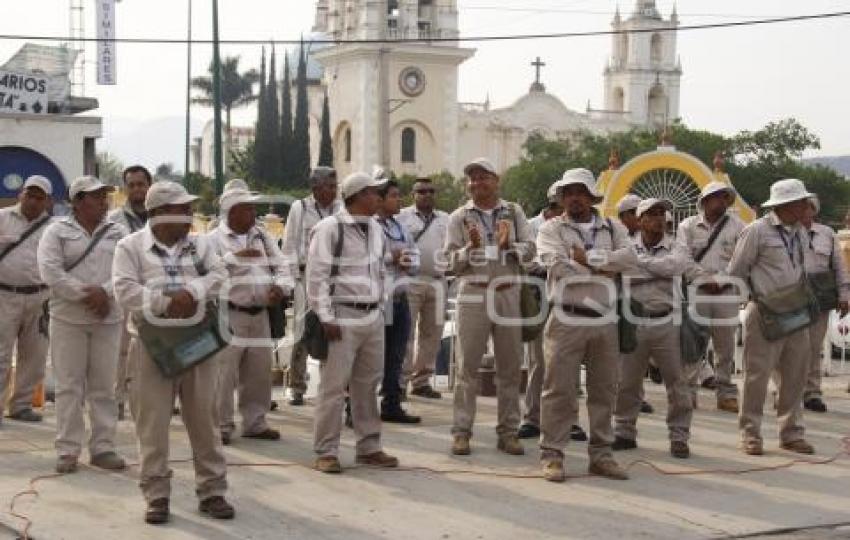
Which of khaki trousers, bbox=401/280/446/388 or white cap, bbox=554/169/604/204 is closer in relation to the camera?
white cap, bbox=554/169/604/204

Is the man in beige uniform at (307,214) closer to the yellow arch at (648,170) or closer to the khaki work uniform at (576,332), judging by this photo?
the khaki work uniform at (576,332)

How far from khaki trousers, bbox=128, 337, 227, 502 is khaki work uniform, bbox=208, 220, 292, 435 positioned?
73.4 inches

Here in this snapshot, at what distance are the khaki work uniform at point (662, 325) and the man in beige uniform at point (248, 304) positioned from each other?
8.31 feet

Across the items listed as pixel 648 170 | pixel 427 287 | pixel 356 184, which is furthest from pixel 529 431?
pixel 648 170

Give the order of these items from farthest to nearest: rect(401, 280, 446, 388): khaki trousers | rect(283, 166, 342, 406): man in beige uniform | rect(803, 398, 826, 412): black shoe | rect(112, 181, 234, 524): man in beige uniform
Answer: rect(803, 398, 826, 412): black shoe, rect(401, 280, 446, 388): khaki trousers, rect(283, 166, 342, 406): man in beige uniform, rect(112, 181, 234, 524): man in beige uniform

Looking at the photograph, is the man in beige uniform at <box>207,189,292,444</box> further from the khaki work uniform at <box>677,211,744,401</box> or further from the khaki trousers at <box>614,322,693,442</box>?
the khaki work uniform at <box>677,211,744,401</box>

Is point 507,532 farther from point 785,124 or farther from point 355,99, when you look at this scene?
point 355,99

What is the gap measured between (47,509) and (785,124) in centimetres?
6525

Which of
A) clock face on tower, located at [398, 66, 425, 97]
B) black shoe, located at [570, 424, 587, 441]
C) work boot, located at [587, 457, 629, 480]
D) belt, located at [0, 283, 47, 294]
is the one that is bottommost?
black shoe, located at [570, 424, 587, 441]

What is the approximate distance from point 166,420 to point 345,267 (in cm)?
173

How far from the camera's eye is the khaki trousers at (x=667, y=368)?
9742 mm

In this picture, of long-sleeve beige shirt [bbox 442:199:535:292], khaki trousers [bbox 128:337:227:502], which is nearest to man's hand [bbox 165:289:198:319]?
khaki trousers [bbox 128:337:227:502]

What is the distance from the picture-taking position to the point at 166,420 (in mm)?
7762

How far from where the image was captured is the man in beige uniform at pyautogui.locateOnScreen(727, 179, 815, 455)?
9844 mm
